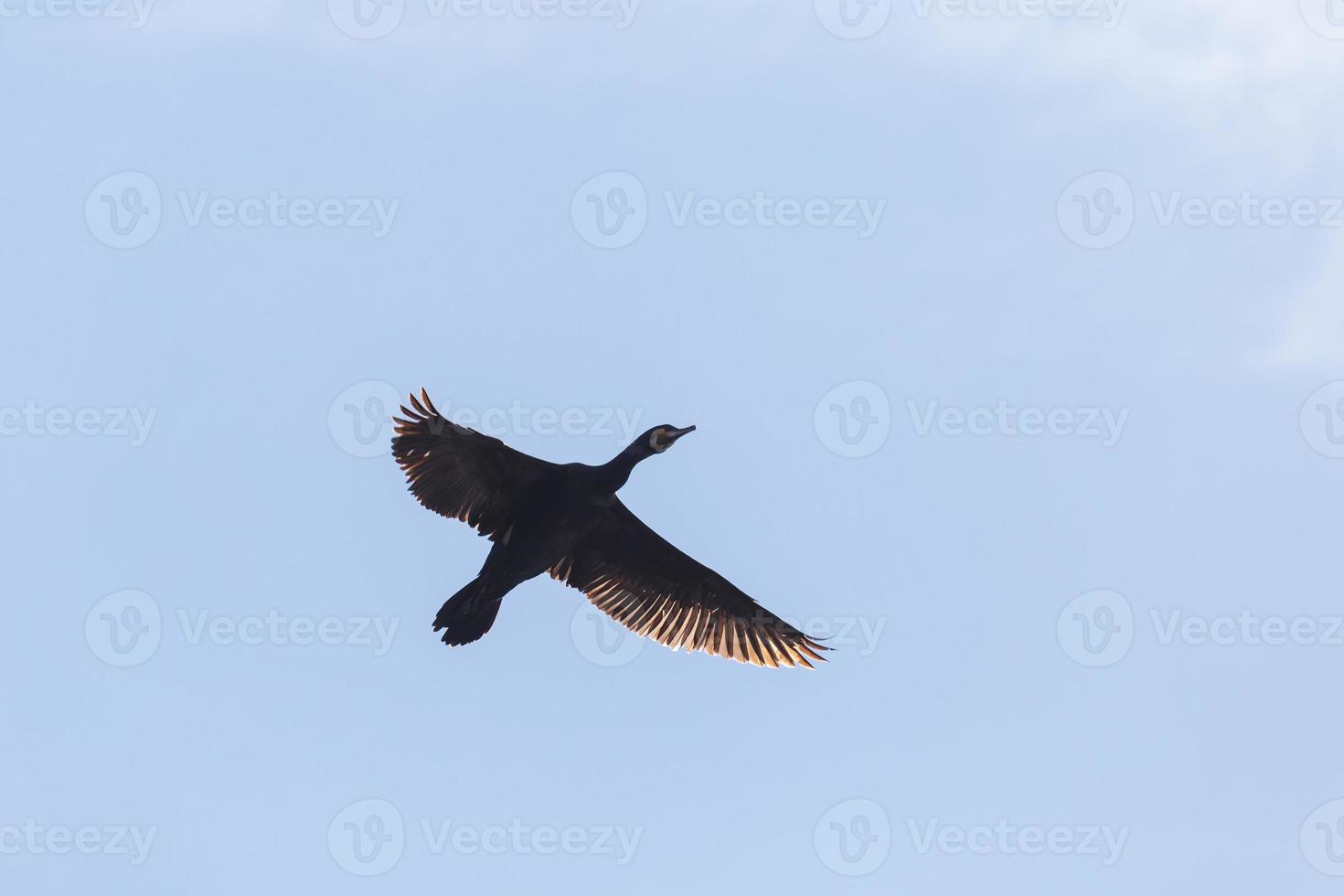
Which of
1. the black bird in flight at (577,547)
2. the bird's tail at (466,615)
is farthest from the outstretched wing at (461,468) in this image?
the bird's tail at (466,615)

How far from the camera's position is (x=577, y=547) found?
21.5m

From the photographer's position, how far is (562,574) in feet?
71.2

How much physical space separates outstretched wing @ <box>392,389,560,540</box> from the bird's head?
1.19 metres

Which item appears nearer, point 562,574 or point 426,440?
point 426,440

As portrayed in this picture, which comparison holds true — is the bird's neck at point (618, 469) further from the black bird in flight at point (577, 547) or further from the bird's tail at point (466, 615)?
the bird's tail at point (466, 615)

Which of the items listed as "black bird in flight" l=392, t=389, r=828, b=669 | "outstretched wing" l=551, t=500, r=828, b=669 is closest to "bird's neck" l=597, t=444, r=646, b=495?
"black bird in flight" l=392, t=389, r=828, b=669

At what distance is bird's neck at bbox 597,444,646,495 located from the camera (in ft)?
65.1

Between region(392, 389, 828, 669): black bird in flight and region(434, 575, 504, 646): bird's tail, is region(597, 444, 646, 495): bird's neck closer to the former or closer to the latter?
region(392, 389, 828, 669): black bird in flight

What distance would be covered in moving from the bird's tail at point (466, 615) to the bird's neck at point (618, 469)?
6.65ft

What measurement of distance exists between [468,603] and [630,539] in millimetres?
3094

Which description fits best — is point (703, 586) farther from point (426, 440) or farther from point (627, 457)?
point (426, 440)

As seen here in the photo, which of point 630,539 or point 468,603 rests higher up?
point 630,539

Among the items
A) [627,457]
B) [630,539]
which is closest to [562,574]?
[630,539]

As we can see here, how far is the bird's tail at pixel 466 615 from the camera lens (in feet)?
62.7
